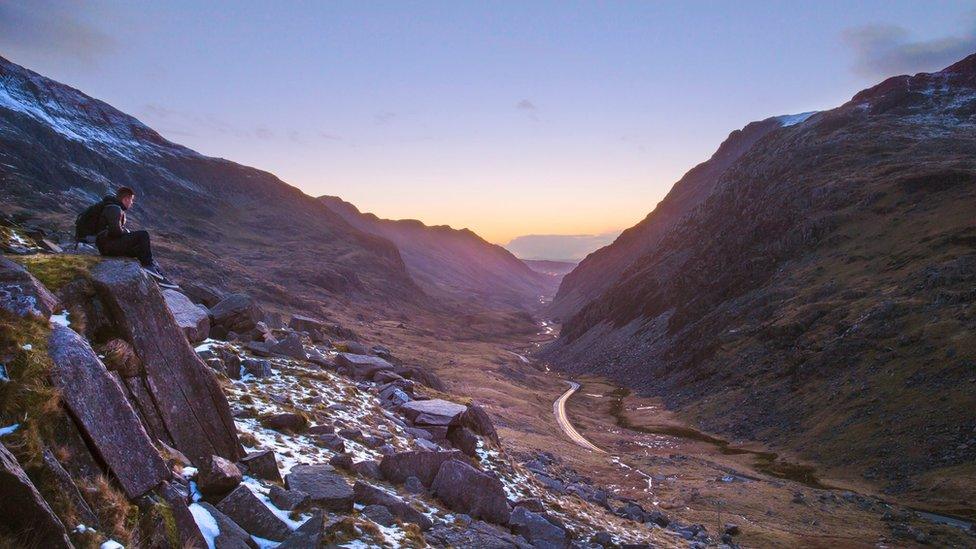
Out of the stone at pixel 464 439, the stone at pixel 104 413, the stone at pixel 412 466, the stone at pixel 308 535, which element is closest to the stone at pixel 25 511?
the stone at pixel 104 413

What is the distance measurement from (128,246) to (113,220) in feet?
2.38

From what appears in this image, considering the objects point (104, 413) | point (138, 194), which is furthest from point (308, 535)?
point (138, 194)

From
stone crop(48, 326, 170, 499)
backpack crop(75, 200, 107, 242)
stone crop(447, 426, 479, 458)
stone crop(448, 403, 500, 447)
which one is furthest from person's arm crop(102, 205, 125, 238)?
stone crop(448, 403, 500, 447)

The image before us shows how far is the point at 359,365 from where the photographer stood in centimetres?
3047

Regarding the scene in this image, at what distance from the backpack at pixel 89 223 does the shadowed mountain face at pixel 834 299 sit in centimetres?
5871

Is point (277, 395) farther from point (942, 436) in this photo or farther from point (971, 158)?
point (971, 158)

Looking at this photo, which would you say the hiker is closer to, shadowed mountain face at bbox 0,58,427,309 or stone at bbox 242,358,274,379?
stone at bbox 242,358,274,379

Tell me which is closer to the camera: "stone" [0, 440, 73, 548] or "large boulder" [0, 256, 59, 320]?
"stone" [0, 440, 73, 548]

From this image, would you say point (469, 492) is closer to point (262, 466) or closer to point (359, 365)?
point (262, 466)

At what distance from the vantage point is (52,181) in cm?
14238

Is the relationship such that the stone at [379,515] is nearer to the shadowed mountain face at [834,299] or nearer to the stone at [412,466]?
the stone at [412,466]

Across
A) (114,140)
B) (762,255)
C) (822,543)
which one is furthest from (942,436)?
(114,140)

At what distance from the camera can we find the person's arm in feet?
44.4

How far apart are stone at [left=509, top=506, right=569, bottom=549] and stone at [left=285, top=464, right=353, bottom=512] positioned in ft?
22.6
